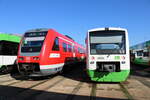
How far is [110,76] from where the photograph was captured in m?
8.24

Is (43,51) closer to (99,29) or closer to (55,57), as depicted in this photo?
(55,57)

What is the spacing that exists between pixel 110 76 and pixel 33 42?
→ 455 cm

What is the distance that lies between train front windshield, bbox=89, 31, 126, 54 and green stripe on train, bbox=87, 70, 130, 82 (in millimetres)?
1003

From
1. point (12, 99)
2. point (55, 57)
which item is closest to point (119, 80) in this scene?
point (55, 57)

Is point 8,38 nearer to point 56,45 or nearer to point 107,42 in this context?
point 56,45

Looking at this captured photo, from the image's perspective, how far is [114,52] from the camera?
27.6 feet

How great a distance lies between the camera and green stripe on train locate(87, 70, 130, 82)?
817cm

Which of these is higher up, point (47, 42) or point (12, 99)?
point (47, 42)

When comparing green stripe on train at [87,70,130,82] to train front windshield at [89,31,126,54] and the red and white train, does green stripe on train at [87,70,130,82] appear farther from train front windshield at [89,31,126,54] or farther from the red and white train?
the red and white train

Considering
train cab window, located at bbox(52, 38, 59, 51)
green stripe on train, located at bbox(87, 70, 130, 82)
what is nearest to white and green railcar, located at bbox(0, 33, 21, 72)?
train cab window, located at bbox(52, 38, 59, 51)

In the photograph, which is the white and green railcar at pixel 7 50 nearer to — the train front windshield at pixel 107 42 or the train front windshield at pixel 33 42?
the train front windshield at pixel 33 42

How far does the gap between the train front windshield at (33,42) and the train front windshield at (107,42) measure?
278 centimetres

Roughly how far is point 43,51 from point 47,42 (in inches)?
24.1

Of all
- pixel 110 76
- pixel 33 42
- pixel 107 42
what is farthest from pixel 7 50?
pixel 110 76
